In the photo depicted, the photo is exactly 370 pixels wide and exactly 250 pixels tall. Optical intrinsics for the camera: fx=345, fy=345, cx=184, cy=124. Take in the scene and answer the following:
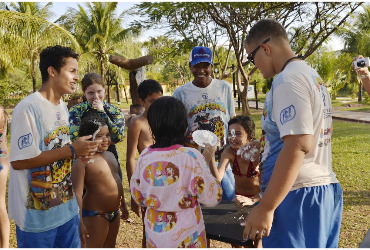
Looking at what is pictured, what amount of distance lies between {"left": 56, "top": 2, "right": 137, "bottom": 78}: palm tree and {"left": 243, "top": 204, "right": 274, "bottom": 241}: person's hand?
1101 inches

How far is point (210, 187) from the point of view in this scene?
197 centimetres

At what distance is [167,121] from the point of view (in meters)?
2.02

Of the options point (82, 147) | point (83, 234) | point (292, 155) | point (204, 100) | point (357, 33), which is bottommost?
point (83, 234)

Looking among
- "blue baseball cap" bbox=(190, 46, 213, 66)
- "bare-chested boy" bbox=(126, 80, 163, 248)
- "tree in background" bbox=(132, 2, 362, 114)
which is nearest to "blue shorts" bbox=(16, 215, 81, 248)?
"bare-chested boy" bbox=(126, 80, 163, 248)

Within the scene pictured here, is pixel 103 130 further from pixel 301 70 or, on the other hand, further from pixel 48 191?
pixel 301 70

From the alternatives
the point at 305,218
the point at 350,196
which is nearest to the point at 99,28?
the point at 350,196

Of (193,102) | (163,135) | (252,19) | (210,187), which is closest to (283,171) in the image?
(210,187)

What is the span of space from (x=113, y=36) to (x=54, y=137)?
2952cm

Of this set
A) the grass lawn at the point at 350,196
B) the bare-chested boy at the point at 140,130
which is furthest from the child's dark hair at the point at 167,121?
the grass lawn at the point at 350,196

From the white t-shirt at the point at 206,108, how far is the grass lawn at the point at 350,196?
1453 mm

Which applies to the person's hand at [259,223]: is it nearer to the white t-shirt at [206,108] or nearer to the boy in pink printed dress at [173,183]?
the boy in pink printed dress at [173,183]

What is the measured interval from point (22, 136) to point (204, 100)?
1.80 metres

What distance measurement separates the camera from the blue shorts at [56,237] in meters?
2.25

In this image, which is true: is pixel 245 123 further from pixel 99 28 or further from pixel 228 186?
pixel 99 28
